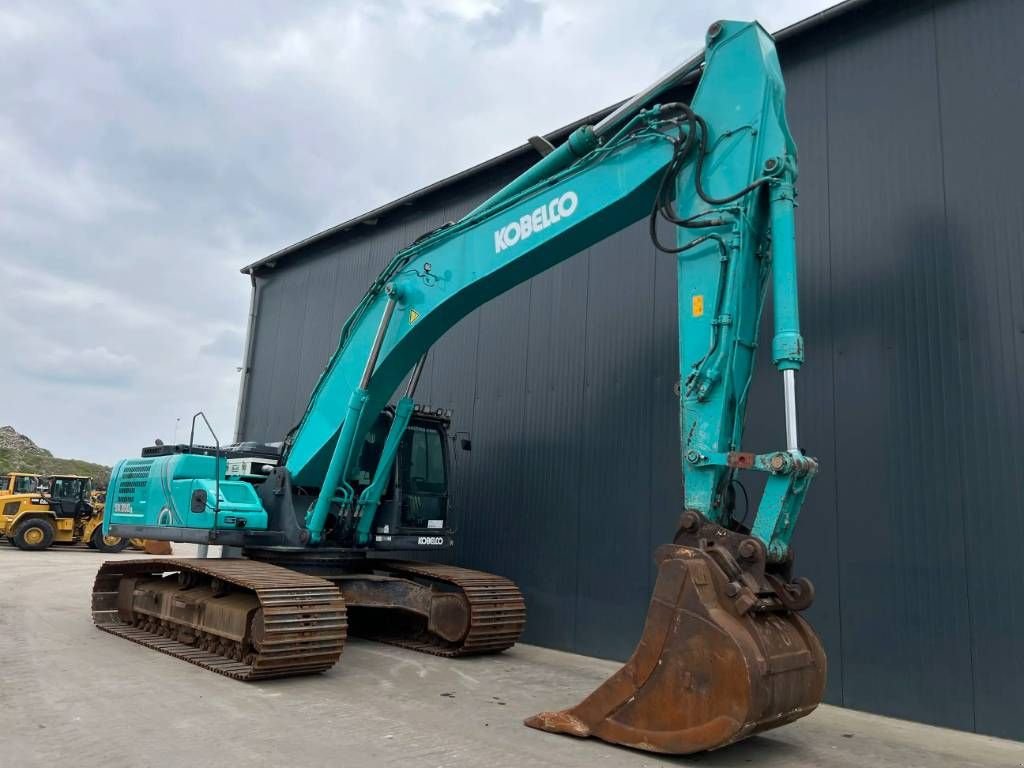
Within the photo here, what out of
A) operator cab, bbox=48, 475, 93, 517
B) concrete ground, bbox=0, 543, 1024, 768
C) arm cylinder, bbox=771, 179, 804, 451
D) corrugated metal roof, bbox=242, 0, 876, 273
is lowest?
concrete ground, bbox=0, 543, 1024, 768

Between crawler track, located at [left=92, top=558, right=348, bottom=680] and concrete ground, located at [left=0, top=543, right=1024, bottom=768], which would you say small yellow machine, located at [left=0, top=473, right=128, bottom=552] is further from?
crawler track, located at [left=92, top=558, right=348, bottom=680]

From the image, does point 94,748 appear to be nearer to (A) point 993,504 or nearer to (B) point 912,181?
(A) point 993,504

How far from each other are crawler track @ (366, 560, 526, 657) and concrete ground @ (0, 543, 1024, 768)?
23cm

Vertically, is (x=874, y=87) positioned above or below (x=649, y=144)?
above

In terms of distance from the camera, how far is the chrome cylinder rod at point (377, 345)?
27.0 feet

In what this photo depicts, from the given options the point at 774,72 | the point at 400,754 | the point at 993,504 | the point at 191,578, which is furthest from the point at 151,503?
the point at 993,504

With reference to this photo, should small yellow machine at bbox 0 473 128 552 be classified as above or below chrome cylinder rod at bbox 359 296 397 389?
below

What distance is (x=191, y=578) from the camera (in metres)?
8.58

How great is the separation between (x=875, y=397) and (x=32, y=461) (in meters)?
71.5

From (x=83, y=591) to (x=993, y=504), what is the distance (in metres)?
13.0

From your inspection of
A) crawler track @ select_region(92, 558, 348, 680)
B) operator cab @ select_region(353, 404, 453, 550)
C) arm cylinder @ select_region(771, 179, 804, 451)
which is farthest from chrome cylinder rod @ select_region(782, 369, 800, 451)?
operator cab @ select_region(353, 404, 453, 550)

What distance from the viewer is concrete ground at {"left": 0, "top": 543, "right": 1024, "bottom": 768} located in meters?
4.80

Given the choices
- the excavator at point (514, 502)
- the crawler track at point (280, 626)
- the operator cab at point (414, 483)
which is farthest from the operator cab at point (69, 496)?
the operator cab at point (414, 483)

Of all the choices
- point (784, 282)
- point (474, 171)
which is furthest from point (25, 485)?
point (784, 282)
